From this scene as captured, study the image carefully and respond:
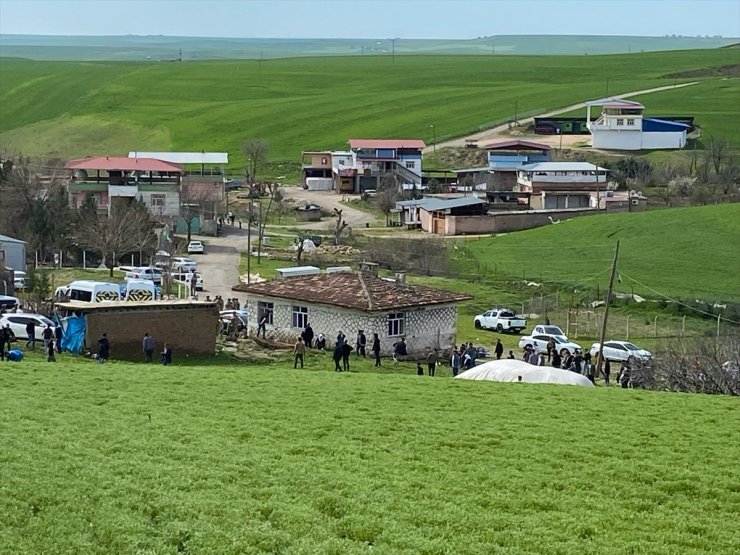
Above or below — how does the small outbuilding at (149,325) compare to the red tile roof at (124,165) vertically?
below

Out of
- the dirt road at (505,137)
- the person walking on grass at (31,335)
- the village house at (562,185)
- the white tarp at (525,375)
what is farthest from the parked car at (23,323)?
the dirt road at (505,137)

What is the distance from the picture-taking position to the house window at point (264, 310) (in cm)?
3444

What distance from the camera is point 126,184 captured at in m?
65.2

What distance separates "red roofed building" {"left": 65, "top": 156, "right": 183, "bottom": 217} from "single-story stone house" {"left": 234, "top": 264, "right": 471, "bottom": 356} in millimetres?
Answer: 30029

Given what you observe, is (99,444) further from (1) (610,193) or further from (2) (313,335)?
(1) (610,193)

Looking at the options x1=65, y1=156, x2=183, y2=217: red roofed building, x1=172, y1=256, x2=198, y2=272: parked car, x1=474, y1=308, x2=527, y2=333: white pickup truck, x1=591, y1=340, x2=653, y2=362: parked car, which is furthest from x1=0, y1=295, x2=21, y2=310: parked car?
x1=65, y1=156, x2=183, y2=217: red roofed building

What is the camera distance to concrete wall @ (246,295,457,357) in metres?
31.9

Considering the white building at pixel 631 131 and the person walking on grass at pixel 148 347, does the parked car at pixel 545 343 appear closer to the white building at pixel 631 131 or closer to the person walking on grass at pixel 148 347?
the person walking on grass at pixel 148 347

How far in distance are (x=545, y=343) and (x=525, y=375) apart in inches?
443

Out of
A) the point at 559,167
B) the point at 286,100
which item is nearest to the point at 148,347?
the point at 559,167

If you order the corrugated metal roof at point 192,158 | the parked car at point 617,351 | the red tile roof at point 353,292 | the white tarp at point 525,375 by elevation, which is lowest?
the parked car at point 617,351

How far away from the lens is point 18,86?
487 ft

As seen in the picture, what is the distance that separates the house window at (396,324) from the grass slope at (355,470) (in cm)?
1164

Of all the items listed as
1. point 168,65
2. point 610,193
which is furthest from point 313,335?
point 168,65
